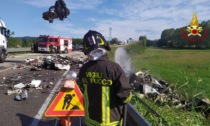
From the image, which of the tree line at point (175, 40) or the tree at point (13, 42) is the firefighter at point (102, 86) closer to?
the tree line at point (175, 40)

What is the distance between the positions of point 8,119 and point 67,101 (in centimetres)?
200

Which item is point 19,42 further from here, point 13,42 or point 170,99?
point 170,99

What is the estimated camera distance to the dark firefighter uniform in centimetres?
297

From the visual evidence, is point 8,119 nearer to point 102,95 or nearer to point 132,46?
point 102,95

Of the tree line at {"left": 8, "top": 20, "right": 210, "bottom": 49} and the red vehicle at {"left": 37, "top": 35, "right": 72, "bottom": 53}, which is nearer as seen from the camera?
the red vehicle at {"left": 37, "top": 35, "right": 72, "bottom": 53}

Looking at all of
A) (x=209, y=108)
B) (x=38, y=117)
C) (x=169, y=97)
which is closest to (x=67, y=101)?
(x=38, y=117)

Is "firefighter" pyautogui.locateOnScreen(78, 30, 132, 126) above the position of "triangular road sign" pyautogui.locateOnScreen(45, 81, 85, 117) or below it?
above

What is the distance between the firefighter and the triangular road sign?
6.01ft

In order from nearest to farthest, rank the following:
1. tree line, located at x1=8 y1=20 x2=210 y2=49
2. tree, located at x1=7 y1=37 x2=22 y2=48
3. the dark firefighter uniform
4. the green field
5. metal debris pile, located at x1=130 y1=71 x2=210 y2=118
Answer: the dark firefighter uniform, metal debris pile, located at x1=130 y1=71 x2=210 y2=118, the green field, tree, located at x1=7 y1=37 x2=22 y2=48, tree line, located at x1=8 y1=20 x2=210 y2=49

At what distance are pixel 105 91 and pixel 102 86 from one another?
6 centimetres

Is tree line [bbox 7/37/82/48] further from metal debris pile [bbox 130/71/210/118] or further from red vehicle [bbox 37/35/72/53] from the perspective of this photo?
metal debris pile [bbox 130/71/210/118]

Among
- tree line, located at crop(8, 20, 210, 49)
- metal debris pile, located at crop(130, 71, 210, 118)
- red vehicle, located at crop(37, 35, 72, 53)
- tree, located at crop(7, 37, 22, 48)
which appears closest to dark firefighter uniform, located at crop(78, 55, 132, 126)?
metal debris pile, located at crop(130, 71, 210, 118)

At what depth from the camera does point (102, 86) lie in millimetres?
3018

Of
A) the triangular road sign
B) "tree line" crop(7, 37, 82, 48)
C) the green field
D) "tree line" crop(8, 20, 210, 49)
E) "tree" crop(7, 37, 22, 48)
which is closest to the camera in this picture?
the triangular road sign
